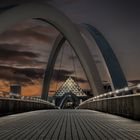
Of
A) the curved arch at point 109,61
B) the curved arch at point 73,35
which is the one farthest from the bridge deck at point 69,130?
the curved arch at point 73,35

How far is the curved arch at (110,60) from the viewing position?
6131cm

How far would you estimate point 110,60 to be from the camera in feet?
206

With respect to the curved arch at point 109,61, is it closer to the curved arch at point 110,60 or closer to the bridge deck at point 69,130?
the curved arch at point 110,60

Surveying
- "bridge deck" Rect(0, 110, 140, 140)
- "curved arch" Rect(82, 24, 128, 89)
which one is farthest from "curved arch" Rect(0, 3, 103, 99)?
"bridge deck" Rect(0, 110, 140, 140)

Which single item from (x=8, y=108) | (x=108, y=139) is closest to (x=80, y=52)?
(x=8, y=108)

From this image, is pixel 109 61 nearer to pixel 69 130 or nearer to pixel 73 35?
pixel 73 35

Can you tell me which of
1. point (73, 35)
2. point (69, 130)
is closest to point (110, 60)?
point (73, 35)

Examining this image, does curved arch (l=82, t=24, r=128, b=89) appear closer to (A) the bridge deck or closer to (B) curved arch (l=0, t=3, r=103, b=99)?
(B) curved arch (l=0, t=3, r=103, b=99)

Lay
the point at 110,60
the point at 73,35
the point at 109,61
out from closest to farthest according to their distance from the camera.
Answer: the point at 109,61, the point at 110,60, the point at 73,35

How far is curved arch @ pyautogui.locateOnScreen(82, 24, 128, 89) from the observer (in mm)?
61312

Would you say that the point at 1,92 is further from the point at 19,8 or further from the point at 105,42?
the point at 105,42

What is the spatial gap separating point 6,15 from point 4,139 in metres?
42.1

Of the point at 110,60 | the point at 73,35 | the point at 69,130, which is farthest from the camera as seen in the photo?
the point at 73,35

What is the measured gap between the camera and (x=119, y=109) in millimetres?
20672
